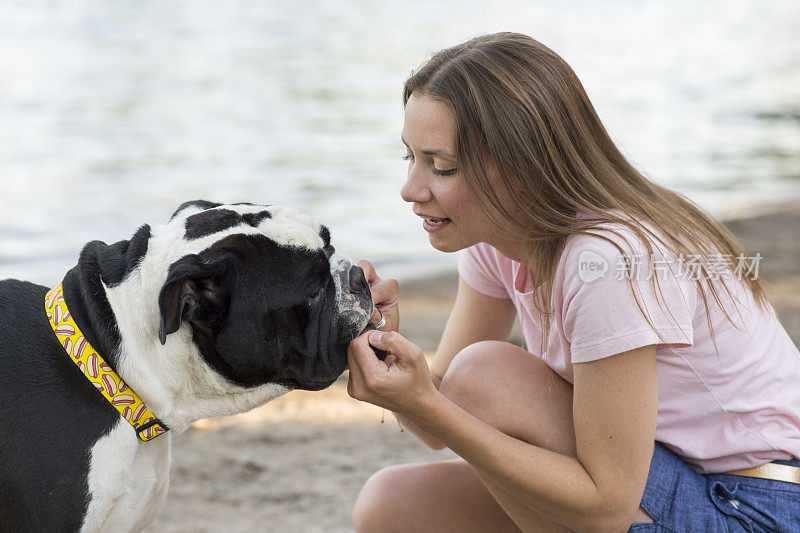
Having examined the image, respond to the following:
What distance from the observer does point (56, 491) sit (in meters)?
2.18

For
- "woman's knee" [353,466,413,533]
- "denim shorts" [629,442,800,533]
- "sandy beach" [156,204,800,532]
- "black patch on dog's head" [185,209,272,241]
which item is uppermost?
"black patch on dog's head" [185,209,272,241]

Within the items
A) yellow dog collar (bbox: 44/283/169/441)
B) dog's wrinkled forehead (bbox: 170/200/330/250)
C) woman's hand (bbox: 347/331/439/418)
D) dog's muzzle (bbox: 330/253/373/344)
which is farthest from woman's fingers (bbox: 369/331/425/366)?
yellow dog collar (bbox: 44/283/169/441)

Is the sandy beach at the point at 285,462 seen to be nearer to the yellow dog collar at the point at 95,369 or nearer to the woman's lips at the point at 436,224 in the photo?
the yellow dog collar at the point at 95,369

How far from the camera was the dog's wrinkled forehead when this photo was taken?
7.88 ft

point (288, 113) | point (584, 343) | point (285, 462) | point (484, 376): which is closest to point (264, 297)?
point (484, 376)

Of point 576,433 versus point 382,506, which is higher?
point 576,433

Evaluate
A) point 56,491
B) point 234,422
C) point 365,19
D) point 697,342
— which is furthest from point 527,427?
point 365,19

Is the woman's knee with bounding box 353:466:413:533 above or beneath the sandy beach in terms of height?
above

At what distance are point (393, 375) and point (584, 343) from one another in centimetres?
51

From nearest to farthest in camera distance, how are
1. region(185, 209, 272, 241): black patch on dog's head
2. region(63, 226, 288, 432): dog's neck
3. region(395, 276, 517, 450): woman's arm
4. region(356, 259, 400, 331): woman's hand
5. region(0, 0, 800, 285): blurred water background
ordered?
region(63, 226, 288, 432): dog's neck < region(185, 209, 272, 241): black patch on dog's head < region(356, 259, 400, 331): woman's hand < region(395, 276, 517, 450): woman's arm < region(0, 0, 800, 285): blurred water background

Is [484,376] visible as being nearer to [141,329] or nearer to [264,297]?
[264,297]

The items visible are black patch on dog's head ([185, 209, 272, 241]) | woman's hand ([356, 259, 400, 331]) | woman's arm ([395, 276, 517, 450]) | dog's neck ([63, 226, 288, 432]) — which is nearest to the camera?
dog's neck ([63, 226, 288, 432])

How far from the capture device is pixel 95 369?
2242mm

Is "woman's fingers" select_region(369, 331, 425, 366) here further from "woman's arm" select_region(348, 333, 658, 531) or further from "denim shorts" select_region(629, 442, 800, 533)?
"denim shorts" select_region(629, 442, 800, 533)
